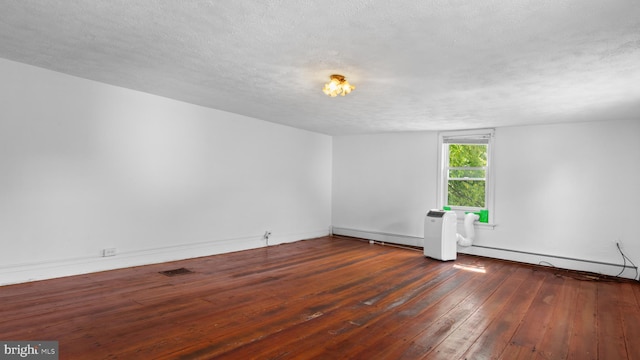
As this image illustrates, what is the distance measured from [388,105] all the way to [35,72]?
14.1 feet

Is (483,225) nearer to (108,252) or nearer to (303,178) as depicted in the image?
(303,178)

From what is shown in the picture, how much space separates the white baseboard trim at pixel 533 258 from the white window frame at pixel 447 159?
0.57m

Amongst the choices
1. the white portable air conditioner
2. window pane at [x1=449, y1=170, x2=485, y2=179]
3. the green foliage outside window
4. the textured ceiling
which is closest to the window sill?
the green foliage outside window

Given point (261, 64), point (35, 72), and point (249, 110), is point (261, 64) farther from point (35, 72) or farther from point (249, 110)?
point (35, 72)

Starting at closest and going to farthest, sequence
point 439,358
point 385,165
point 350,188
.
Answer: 1. point 439,358
2. point 385,165
3. point 350,188

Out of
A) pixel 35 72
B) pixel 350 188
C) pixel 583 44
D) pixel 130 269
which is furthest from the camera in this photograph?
pixel 350 188

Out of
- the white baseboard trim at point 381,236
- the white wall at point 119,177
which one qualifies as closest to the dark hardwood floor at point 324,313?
the white wall at point 119,177

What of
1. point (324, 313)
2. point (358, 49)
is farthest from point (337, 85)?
point (324, 313)

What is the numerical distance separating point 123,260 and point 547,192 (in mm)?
6606

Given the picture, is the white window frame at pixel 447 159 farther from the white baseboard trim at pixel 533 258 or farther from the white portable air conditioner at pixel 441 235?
the white portable air conditioner at pixel 441 235

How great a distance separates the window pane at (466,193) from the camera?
6.33 metres

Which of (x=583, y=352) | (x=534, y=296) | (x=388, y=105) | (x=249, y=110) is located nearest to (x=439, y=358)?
(x=583, y=352)

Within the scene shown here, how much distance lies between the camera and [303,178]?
739 cm

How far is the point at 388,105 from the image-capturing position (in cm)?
475
